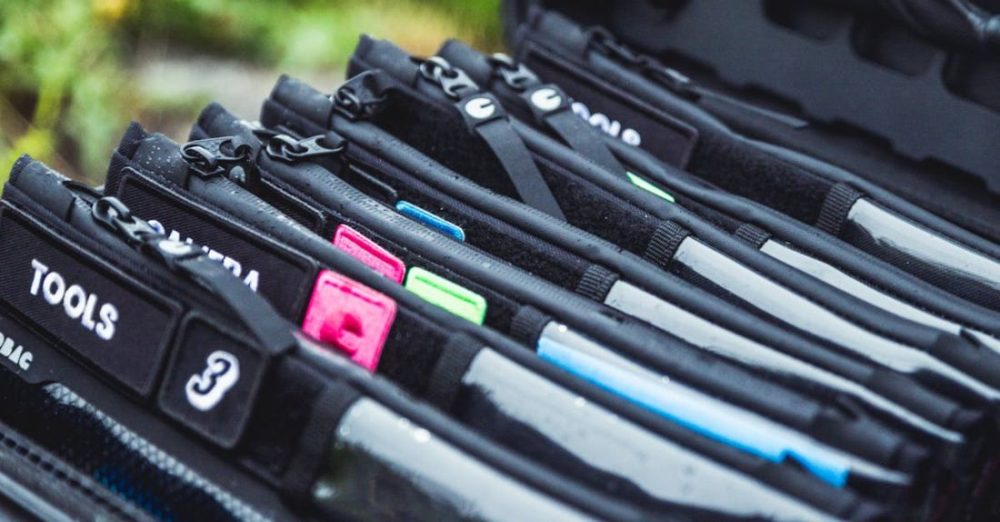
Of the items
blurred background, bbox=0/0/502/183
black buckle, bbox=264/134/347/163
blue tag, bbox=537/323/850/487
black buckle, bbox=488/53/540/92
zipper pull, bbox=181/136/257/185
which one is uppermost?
black buckle, bbox=488/53/540/92

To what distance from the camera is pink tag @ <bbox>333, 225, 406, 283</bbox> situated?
140cm

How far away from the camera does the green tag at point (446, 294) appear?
4.40ft

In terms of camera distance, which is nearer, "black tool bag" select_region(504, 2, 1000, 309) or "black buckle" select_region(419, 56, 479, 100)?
"black tool bag" select_region(504, 2, 1000, 309)

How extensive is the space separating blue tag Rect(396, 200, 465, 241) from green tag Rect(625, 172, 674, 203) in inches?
9.8

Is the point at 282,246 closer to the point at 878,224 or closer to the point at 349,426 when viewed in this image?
the point at 349,426

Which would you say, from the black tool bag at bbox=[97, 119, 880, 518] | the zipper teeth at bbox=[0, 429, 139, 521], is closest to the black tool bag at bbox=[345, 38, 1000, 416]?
the black tool bag at bbox=[97, 119, 880, 518]

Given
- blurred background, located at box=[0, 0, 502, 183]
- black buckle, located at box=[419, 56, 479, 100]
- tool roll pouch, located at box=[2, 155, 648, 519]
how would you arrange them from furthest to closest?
1. blurred background, located at box=[0, 0, 502, 183]
2. black buckle, located at box=[419, 56, 479, 100]
3. tool roll pouch, located at box=[2, 155, 648, 519]

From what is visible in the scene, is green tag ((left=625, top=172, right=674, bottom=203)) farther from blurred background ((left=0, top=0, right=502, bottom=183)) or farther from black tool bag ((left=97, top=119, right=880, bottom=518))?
blurred background ((left=0, top=0, right=502, bottom=183))

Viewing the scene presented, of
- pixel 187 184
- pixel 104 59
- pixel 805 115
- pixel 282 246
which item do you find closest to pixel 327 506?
pixel 282 246

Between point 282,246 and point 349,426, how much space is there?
0.26 metres

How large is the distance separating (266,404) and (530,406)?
0.86 ft

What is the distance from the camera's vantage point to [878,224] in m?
1.58

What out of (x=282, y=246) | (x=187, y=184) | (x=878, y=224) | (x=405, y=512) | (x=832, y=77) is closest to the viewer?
(x=405, y=512)

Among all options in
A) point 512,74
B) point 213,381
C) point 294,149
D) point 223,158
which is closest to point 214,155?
point 223,158
